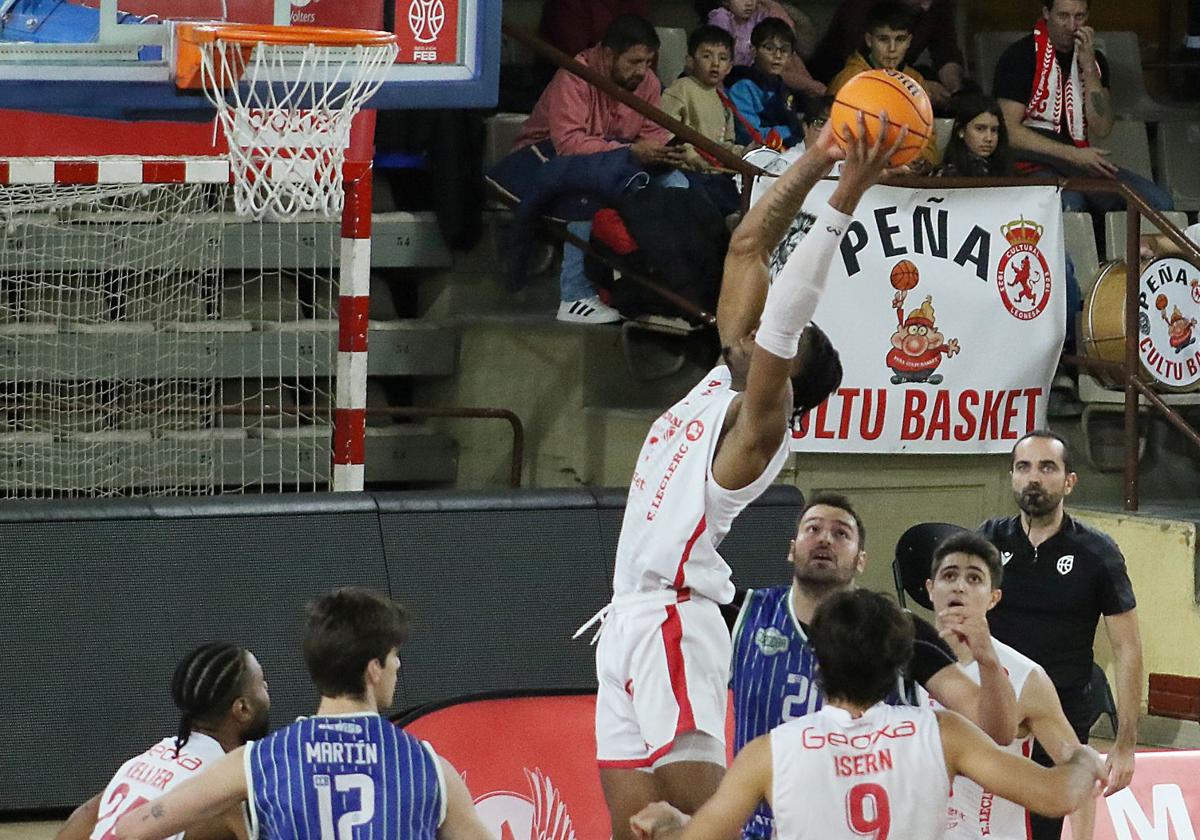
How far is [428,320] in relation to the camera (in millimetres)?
10492

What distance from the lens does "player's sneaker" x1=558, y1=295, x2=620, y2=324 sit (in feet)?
31.6

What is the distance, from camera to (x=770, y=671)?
16.3 feet

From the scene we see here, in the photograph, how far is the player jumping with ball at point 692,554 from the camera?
470cm

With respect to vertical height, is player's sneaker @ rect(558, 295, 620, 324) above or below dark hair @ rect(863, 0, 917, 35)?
below

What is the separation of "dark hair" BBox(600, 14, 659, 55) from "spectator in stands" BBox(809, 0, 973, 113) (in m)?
1.80

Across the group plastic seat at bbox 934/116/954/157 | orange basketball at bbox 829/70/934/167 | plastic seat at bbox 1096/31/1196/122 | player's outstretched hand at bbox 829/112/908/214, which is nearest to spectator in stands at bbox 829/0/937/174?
plastic seat at bbox 934/116/954/157

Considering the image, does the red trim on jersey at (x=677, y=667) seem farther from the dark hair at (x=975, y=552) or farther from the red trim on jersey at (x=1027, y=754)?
the red trim on jersey at (x=1027, y=754)

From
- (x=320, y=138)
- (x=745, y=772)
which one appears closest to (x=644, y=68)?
(x=320, y=138)

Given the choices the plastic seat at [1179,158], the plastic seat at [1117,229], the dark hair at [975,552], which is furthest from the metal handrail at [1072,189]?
the dark hair at [975,552]

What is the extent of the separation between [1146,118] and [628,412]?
4.40 metres

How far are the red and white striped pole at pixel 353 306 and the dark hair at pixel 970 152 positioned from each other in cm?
328

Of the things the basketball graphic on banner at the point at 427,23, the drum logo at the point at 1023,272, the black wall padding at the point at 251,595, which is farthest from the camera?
the drum logo at the point at 1023,272

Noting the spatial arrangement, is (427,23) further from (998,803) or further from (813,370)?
(998,803)

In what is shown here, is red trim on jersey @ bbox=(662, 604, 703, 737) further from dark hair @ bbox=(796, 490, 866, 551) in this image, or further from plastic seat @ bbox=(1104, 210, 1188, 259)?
plastic seat @ bbox=(1104, 210, 1188, 259)
